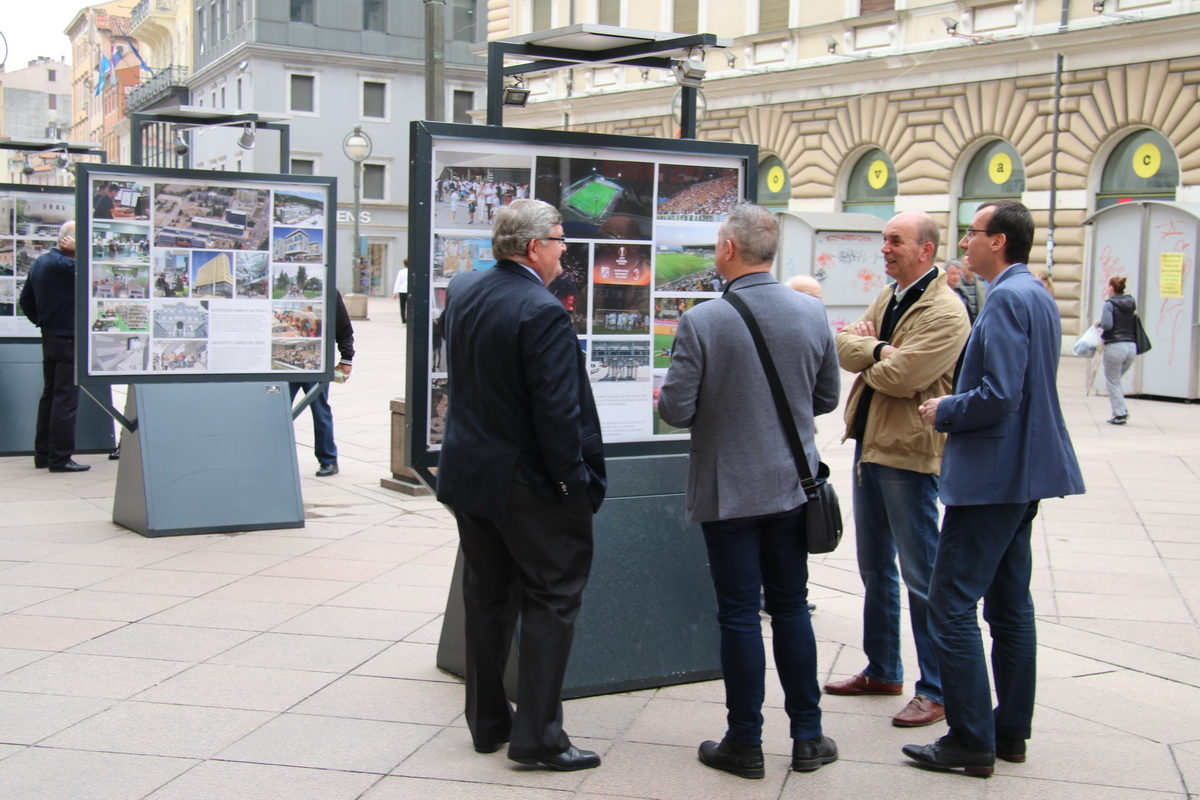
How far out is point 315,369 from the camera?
8258 mm

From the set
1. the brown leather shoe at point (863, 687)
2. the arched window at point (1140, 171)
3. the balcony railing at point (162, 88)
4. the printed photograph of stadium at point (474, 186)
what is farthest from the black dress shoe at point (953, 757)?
the balcony railing at point (162, 88)

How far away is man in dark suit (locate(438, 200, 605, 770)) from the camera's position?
392cm

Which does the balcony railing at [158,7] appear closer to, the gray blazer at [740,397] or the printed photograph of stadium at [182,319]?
the printed photograph of stadium at [182,319]

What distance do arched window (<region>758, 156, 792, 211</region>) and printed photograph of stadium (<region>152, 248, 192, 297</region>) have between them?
21.4 meters

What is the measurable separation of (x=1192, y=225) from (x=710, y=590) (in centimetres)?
1336

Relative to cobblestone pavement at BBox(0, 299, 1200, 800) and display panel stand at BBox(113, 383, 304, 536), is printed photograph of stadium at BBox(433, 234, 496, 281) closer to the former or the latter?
cobblestone pavement at BBox(0, 299, 1200, 800)

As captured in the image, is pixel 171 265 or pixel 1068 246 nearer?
pixel 171 265

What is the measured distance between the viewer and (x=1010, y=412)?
157 inches

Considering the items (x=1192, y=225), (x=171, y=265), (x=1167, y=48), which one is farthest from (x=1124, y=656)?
(x=1167, y=48)

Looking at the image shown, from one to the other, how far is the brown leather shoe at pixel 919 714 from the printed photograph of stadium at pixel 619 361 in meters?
1.51

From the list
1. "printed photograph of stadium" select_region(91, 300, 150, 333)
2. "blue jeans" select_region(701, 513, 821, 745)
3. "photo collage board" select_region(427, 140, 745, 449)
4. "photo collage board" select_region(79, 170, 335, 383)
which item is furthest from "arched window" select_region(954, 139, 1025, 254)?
"blue jeans" select_region(701, 513, 821, 745)

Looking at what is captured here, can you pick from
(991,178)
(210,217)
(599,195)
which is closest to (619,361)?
(599,195)

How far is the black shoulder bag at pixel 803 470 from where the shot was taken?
4.03 meters

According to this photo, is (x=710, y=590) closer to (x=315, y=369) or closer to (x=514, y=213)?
(x=514, y=213)
